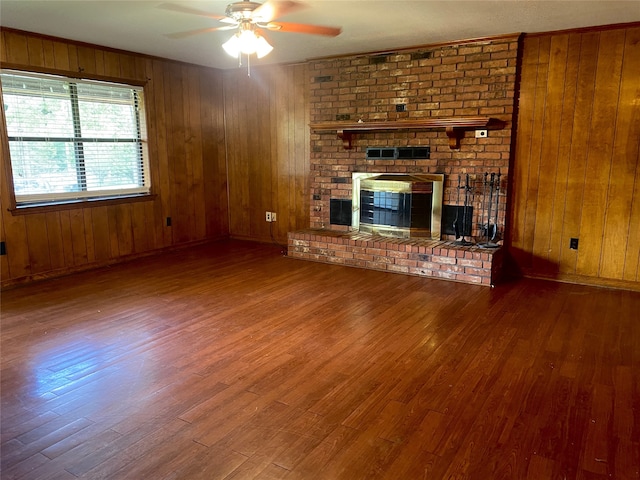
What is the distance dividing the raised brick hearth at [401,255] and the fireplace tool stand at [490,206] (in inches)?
7.3

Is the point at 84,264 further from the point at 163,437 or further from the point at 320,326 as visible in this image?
the point at 163,437

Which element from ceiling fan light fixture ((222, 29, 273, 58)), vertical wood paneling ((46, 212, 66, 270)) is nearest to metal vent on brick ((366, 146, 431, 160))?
ceiling fan light fixture ((222, 29, 273, 58))

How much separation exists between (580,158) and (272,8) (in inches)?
121

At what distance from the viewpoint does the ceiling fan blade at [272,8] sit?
2.82m

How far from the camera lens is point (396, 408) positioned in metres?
2.20

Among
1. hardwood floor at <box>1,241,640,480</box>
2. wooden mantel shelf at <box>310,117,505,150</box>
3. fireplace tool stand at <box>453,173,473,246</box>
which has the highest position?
wooden mantel shelf at <box>310,117,505,150</box>

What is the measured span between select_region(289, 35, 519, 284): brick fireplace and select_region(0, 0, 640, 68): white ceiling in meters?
0.25

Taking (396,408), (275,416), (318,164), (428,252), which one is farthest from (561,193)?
(275,416)

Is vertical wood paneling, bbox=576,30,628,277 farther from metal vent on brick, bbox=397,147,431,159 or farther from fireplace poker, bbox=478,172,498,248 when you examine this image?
metal vent on brick, bbox=397,147,431,159

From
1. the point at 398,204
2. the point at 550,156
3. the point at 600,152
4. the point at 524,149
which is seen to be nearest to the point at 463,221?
the point at 398,204

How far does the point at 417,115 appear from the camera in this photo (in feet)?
15.8

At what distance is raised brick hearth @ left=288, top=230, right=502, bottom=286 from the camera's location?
4266mm

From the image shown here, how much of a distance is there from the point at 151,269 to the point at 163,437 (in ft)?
10.3

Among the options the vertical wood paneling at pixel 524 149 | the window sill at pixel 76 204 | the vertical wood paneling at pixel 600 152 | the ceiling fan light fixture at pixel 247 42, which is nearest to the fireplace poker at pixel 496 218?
the vertical wood paneling at pixel 524 149
